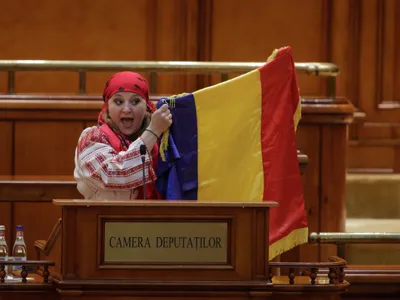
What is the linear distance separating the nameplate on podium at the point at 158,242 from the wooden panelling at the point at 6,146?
1884mm

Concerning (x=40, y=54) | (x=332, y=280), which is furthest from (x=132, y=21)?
(x=332, y=280)

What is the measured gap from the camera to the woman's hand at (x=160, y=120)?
12.4ft

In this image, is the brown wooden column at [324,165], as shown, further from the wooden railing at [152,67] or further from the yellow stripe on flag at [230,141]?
the yellow stripe on flag at [230,141]

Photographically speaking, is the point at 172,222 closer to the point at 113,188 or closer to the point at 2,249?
the point at 113,188

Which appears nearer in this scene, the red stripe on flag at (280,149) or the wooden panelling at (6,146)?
the red stripe on flag at (280,149)

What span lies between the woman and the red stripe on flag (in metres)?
0.42

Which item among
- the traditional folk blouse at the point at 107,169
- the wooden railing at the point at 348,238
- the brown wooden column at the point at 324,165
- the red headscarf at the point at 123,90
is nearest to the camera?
the traditional folk blouse at the point at 107,169

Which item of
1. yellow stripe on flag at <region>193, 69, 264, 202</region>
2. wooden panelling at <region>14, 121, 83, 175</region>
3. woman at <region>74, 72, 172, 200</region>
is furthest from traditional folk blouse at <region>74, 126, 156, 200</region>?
wooden panelling at <region>14, 121, 83, 175</region>

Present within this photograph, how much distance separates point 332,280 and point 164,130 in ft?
2.59

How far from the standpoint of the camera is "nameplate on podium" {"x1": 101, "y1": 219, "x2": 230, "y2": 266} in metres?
3.55

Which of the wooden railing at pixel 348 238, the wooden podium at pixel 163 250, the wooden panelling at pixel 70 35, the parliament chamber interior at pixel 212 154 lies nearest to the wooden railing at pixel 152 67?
the parliament chamber interior at pixel 212 154

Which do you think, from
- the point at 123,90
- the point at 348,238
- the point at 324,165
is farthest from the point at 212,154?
the point at 324,165

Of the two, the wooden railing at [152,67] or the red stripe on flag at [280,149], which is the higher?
the wooden railing at [152,67]

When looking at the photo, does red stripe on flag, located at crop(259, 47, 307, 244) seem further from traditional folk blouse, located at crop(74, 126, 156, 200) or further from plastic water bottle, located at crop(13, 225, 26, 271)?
plastic water bottle, located at crop(13, 225, 26, 271)
